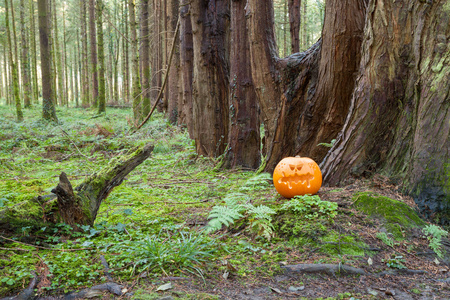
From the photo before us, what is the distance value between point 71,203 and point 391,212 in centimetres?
300

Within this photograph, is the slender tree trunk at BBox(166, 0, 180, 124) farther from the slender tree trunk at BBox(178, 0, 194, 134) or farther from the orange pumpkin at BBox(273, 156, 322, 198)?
the orange pumpkin at BBox(273, 156, 322, 198)

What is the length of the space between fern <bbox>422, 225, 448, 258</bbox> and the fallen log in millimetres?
2819

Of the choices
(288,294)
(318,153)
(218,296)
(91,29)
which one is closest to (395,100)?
(318,153)

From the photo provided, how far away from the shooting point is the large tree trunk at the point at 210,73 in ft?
22.4

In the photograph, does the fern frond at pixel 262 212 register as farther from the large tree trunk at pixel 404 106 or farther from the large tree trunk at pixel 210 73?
the large tree trunk at pixel 210 73

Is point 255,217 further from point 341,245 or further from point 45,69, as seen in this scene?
point 45,69

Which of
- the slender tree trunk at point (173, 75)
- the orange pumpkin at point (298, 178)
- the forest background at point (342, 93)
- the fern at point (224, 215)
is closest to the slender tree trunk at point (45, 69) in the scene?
the slender tree trunk at point (173, 75)

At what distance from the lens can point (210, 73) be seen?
6.89 m

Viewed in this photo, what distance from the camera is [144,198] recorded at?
4.72m

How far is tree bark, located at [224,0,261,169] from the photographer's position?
6035 millimetres

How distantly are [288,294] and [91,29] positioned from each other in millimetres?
21362

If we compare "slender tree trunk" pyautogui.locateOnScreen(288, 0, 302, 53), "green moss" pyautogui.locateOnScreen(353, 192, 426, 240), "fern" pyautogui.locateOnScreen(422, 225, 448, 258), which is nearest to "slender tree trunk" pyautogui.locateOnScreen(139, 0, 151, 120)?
"slender tree trunk" pyautogui.locateOnScreen(288, 0, 302, 53)

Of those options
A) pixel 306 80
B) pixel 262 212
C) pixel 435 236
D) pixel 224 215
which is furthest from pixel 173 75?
pixel 435 236

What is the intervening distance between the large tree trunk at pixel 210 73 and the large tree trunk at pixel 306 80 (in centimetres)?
162
